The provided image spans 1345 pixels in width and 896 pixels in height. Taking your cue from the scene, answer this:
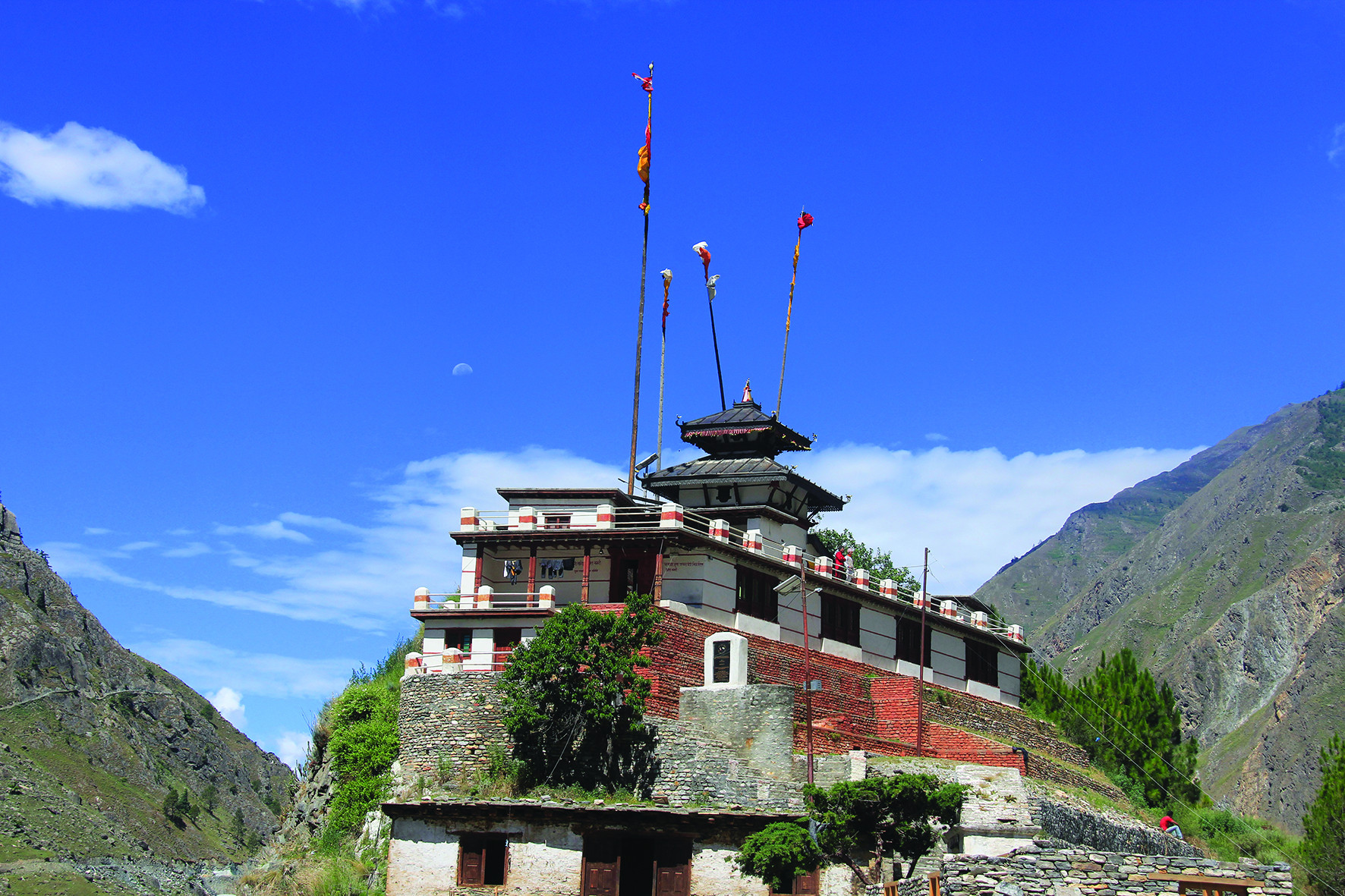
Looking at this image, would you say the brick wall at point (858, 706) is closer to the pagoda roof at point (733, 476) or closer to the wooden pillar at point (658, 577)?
the wooden pillar at point (658, 577)

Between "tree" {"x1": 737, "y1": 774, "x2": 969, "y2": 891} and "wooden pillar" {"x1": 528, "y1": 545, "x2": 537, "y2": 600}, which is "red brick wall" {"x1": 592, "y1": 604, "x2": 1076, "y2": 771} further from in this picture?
"tree" {"x1": 737, "y1": 774, "x2": 969, "y2": 891}

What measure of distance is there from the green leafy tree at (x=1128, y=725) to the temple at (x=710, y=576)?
4265 millimetres

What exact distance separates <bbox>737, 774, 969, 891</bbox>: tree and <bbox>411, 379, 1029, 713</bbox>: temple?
1070 centimetres

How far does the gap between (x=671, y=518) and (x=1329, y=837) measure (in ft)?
108

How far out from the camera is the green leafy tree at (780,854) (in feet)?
111

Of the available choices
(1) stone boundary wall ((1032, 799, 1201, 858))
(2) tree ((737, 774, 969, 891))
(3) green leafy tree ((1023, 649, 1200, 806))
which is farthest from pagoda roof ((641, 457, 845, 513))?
(2) tree ((737, 774, 969, 891))

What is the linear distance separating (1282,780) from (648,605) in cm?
9930

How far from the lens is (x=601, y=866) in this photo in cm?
3891

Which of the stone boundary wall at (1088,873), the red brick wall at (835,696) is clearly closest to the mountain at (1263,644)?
the red brick wall at (835,696)

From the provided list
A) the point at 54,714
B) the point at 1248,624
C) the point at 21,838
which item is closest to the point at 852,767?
the point at 21,838

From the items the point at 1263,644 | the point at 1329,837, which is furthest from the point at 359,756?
the point at 1263,644

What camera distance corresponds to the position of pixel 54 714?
442ft

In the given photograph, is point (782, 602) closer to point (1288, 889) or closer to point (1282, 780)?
point (1288, 889)

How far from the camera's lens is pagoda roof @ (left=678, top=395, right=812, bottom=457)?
61.5 meters
